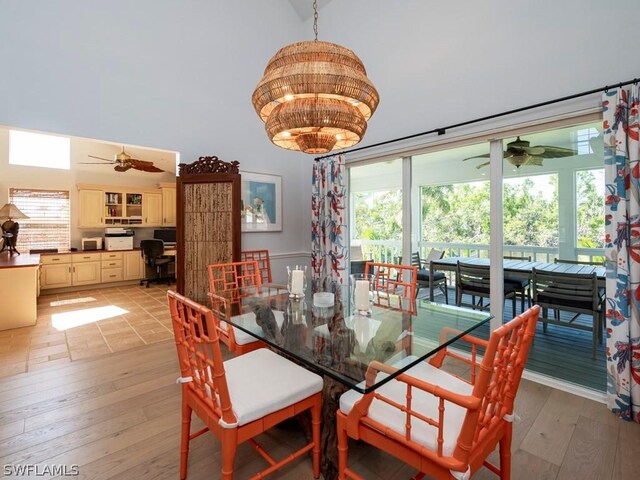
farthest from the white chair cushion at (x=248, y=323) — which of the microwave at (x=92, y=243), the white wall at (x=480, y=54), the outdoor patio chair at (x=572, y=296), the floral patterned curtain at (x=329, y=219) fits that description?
the microwave at (x=92, y=243)

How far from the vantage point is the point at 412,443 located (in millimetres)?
1054

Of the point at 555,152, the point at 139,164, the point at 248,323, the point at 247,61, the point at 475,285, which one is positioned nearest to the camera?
the point at 248,323

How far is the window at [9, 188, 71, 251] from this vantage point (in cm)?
561

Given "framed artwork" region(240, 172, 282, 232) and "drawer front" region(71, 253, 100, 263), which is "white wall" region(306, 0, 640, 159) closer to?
"framed artwork" region(240, 172, 282, 232)

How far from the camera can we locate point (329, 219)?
3.79 metres

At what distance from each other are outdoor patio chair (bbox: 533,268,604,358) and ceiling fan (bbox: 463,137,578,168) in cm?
90

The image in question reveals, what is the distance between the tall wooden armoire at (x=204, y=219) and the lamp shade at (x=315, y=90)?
192cm

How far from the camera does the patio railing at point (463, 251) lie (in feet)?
7.63

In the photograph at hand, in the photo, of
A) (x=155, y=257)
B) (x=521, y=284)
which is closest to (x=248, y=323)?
(x=521, y=284)

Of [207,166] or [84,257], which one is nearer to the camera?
[207,166]

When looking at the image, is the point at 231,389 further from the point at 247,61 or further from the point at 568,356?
the point at 247,61

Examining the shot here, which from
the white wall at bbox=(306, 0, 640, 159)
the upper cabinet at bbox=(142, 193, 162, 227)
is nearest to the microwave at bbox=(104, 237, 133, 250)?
the upper cabinet at bbox=(142, 193, 162, 227)

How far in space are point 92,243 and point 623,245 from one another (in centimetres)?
761

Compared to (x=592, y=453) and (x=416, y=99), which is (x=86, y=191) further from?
(x=592, y=453)
